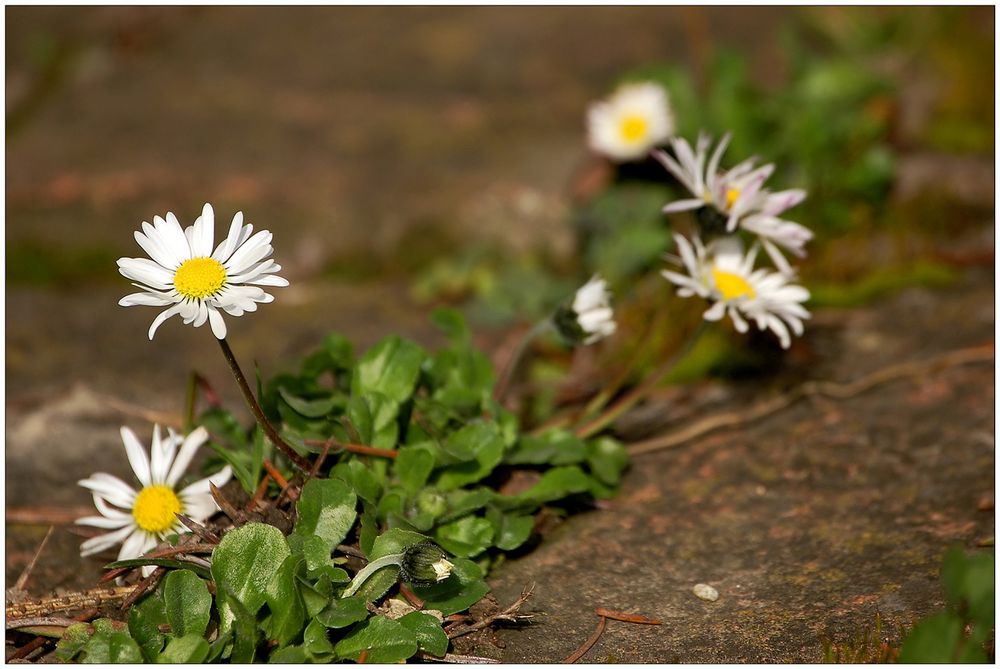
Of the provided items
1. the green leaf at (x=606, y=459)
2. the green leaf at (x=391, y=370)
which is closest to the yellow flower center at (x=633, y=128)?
the green leaf at (x=606, y=459)

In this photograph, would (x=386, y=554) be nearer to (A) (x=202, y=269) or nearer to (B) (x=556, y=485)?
(B) (x=556, y=485)

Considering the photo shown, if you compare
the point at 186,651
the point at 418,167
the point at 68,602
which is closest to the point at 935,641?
the point at 186,651

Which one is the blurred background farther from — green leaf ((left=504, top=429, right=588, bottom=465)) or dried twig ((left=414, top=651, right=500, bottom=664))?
dried twig ((left=414, top=651, right=500, bottom=664))

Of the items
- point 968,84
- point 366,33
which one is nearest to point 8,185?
point 366,33

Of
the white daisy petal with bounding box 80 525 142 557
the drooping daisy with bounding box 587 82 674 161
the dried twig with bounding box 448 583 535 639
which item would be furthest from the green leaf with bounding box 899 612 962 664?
the drooping daisy with bounding box 587 82 674 161

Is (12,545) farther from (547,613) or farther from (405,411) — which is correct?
(547,613)

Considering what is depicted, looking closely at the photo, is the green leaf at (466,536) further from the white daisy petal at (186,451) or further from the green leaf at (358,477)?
the white daisy petal at (186,451)
